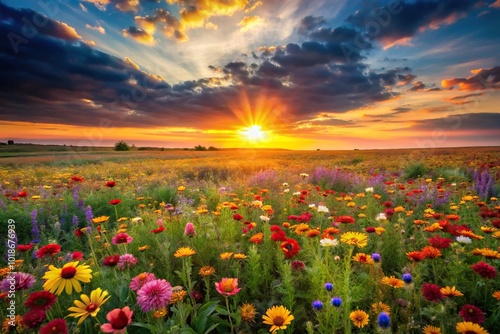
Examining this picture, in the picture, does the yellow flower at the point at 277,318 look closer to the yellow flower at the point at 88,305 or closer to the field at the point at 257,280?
the field at the point at 257,280

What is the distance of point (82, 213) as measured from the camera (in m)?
5.49

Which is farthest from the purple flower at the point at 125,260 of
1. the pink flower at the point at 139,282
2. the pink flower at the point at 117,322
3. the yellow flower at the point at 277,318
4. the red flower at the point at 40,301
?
the yellow flower at the point at 277,318

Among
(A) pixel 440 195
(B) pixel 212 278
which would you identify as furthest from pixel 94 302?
(A) pixel 440 195

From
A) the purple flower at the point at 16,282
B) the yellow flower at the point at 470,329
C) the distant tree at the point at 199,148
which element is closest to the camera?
the yellow flower at the point at 470,329

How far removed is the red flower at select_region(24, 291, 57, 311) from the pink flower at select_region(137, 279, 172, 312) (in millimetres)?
527

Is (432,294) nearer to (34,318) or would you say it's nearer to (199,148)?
(34,318)

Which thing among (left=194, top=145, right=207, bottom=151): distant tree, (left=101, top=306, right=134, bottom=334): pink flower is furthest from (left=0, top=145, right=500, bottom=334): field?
(left=194, top=145, right=207, bottom=151): distant tree

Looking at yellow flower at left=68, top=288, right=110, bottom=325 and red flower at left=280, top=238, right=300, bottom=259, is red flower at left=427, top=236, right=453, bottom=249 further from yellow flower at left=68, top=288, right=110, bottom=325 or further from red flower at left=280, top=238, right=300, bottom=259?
yellow flower at left=68, top=288, right=110, bottom=325

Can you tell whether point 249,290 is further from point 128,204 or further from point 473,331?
point 128,204

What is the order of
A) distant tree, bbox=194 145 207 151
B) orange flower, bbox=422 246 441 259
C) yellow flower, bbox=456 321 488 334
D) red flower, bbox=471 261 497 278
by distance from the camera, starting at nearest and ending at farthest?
yellow flower, bbox=456 321 488 334 < red flower, bbox=471 261 497 278 < orange flower, bbox=422 246 441 259 < distant tree, bbox=194 145 207 151

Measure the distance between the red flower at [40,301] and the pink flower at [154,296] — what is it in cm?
53

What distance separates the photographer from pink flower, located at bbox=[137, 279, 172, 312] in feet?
4.73

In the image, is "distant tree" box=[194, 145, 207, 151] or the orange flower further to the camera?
"distant tree" box=[194, 145, 207, 151]

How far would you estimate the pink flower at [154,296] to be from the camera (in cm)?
144
